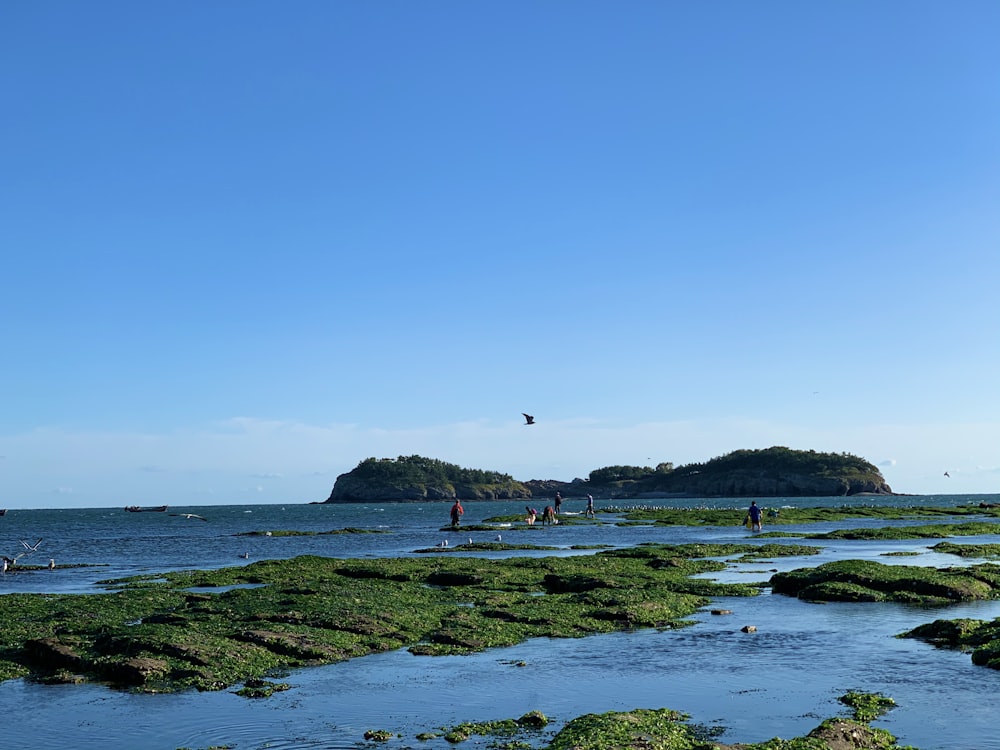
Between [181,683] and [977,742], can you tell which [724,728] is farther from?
[181,683]

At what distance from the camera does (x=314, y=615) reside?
2738cm

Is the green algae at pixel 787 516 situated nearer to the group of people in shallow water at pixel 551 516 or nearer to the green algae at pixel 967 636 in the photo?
the group of people in shallow water at pixel 551 516

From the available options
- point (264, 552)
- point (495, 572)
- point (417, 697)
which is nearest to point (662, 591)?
point (495, 572)

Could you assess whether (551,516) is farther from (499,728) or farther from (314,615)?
(499,728)

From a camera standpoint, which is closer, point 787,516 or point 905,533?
point 905,533

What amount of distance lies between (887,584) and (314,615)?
21633 mm

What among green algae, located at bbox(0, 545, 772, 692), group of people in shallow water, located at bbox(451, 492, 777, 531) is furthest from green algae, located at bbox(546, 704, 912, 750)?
group of people in shallow water, located at bbox(451, 492, 777, 531)

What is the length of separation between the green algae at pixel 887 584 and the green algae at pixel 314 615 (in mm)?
2082

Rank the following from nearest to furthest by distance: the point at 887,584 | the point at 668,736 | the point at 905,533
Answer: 1. the point at 668,736
2. the point at 887,584
3. the point at 905,533

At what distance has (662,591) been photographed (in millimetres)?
34812

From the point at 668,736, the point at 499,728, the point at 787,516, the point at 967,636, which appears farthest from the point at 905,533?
the point at 499,728

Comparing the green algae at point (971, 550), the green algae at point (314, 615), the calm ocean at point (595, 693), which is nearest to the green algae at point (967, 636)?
the calm ocean at point (595, 693)

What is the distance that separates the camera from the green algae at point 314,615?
72.9 feet

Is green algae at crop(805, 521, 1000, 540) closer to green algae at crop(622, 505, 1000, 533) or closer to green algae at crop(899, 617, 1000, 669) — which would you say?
green algae at crop(622, 505, 1000, 533)
